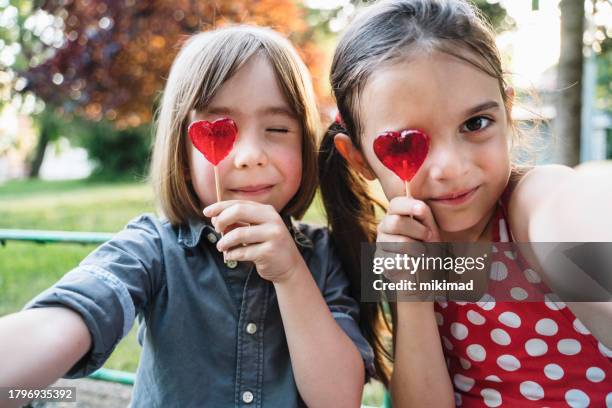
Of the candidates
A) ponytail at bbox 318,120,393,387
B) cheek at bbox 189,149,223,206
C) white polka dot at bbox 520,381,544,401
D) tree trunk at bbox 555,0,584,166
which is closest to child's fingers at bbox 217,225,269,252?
→ cheek at bbox 189,149,223,206

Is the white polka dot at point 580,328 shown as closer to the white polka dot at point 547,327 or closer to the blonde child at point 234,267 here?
the white polka dot at point 547,327

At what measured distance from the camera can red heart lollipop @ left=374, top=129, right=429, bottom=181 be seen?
107cm

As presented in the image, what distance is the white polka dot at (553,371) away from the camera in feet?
3.94

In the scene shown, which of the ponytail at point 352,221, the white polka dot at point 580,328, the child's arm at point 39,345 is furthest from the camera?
the ponytail at point 352,221

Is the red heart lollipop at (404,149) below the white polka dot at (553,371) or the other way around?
the other way around

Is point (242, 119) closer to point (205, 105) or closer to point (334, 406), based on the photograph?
point (205, 105)

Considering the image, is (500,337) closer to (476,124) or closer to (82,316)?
(476,124)

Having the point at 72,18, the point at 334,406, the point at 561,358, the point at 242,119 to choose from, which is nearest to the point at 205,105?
the point at 242,119

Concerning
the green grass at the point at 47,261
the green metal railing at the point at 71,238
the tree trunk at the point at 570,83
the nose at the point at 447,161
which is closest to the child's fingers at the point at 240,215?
the nose at the point at 447,161

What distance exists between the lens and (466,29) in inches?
47.6

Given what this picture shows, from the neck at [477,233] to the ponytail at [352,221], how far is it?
0.86 feet

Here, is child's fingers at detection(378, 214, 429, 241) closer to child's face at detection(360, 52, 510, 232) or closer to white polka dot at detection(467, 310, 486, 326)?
child's face at detection(360, 52, 510, 232)

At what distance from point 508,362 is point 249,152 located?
774 mm

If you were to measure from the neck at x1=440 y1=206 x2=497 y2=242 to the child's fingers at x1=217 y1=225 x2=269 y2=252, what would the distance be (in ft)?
1.57
